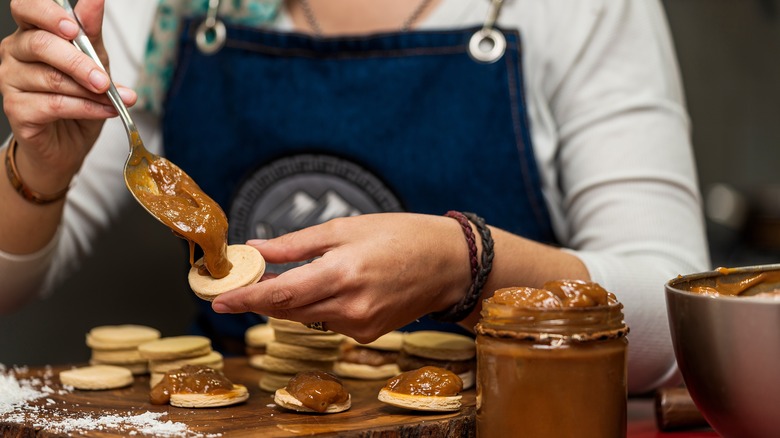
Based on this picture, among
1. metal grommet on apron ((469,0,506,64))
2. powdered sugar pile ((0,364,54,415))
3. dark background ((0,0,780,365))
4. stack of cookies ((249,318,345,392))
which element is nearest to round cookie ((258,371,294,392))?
stack of cookies ((249,318,345,392))

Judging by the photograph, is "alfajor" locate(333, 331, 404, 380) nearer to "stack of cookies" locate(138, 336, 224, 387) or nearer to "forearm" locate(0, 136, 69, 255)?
"stack of cookies" locate(138, 336, 224, 387)

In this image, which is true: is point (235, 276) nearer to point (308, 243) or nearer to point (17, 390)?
point (308, 243)

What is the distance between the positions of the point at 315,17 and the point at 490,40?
38 centimetres

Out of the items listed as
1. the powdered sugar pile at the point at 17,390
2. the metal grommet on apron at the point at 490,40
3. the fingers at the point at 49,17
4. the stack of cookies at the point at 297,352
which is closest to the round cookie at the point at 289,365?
the stack of cookies at the point at 297,352

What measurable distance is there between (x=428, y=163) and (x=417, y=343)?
50 centimetres

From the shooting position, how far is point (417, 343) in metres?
1.33

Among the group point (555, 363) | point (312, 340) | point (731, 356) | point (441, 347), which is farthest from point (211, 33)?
point (731, 356)

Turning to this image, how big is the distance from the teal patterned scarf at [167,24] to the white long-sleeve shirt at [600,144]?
49mm

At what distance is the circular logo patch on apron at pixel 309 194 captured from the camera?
1723 mm

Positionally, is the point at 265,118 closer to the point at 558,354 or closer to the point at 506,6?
the point at 506,6

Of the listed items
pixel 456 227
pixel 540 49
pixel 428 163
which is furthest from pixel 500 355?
pixel 540 49

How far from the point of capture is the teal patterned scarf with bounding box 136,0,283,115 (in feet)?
6.11

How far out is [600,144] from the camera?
1.67m

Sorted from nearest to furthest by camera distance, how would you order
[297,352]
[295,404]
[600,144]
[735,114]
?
[295,404] < [297,352] < [600,144] < [735,114]
